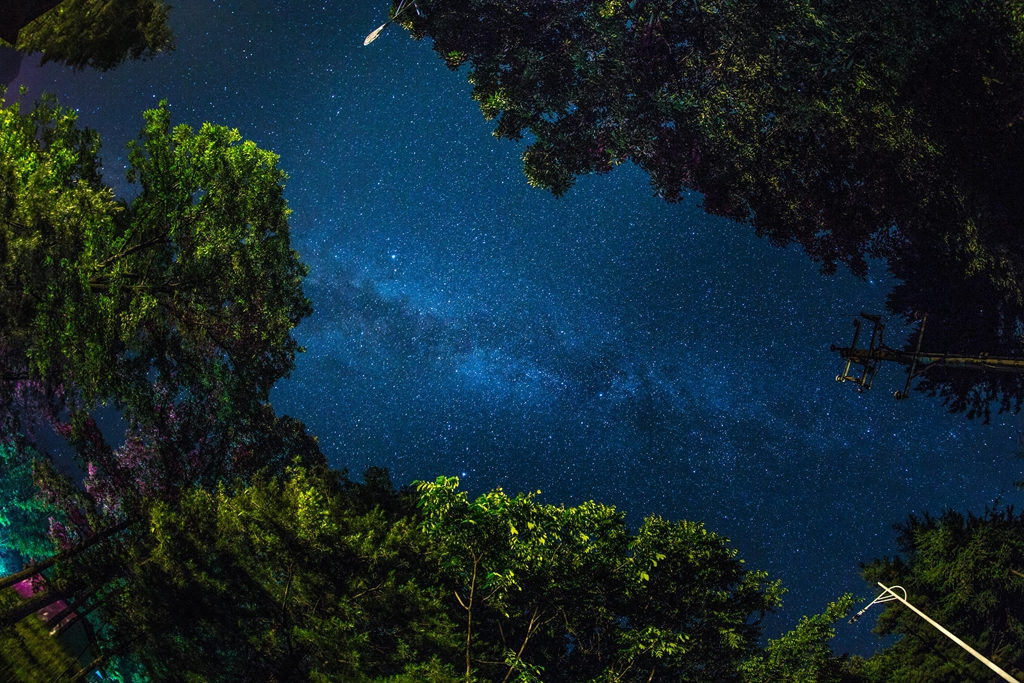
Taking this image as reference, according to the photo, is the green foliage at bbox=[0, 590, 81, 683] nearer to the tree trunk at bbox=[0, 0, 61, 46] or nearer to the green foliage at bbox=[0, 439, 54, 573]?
the green foliage at bbox=[0, 439, 54, 573]

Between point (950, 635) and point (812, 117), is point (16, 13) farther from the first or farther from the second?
point (950, 635)

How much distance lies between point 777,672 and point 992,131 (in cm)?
1504

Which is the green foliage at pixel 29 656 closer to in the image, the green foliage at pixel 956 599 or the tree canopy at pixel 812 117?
the tree canopy at pixel 812 117

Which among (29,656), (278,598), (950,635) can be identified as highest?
(950,635)

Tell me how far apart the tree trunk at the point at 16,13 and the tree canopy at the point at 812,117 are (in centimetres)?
1052

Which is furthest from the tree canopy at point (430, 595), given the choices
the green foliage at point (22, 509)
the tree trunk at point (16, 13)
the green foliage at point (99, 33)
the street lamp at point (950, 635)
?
the green foliage at point (99, 33)

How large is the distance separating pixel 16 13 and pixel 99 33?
359cm

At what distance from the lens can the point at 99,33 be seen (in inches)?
836

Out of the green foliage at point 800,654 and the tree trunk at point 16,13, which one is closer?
the green foliage at point 800,654

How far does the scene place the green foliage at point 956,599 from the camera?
16641 mm

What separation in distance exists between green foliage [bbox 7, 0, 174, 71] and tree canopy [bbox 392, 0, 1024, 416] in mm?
8574

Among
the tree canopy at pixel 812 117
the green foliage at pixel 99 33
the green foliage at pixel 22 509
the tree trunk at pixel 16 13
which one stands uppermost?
the tree canopy at pixel 812 117

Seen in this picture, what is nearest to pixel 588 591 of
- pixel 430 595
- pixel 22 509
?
pixel 430 595

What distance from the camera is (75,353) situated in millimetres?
12703
